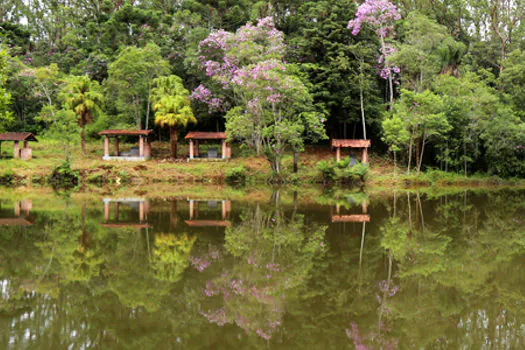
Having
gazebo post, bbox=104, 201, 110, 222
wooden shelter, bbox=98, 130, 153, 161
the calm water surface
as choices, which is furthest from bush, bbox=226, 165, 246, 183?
the calm water surface

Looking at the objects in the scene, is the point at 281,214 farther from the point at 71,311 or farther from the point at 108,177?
the point at 108,177

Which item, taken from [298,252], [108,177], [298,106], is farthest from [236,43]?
[298,252]

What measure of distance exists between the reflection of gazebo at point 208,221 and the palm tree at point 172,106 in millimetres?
14889

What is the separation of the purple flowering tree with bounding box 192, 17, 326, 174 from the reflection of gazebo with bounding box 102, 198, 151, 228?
12.1 m

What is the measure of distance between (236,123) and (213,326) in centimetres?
2514

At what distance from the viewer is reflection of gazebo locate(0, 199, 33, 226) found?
12.3 meters

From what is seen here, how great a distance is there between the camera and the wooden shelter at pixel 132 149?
33844 millimetres

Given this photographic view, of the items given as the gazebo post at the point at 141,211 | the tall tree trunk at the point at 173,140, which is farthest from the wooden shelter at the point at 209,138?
the gazebo post at the point at 141,211

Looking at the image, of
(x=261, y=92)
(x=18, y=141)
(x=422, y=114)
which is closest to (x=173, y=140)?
(x=261, y=92)

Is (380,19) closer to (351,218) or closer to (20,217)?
(351,218)

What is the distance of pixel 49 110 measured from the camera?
32.1 m

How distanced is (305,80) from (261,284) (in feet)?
94.6

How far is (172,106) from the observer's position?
32625 mm

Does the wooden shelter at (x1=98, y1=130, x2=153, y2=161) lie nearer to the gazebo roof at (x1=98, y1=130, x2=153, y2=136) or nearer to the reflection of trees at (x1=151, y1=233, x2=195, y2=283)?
the gazebo roof at (x1=98, y1=130, x2=153, y2=136)
